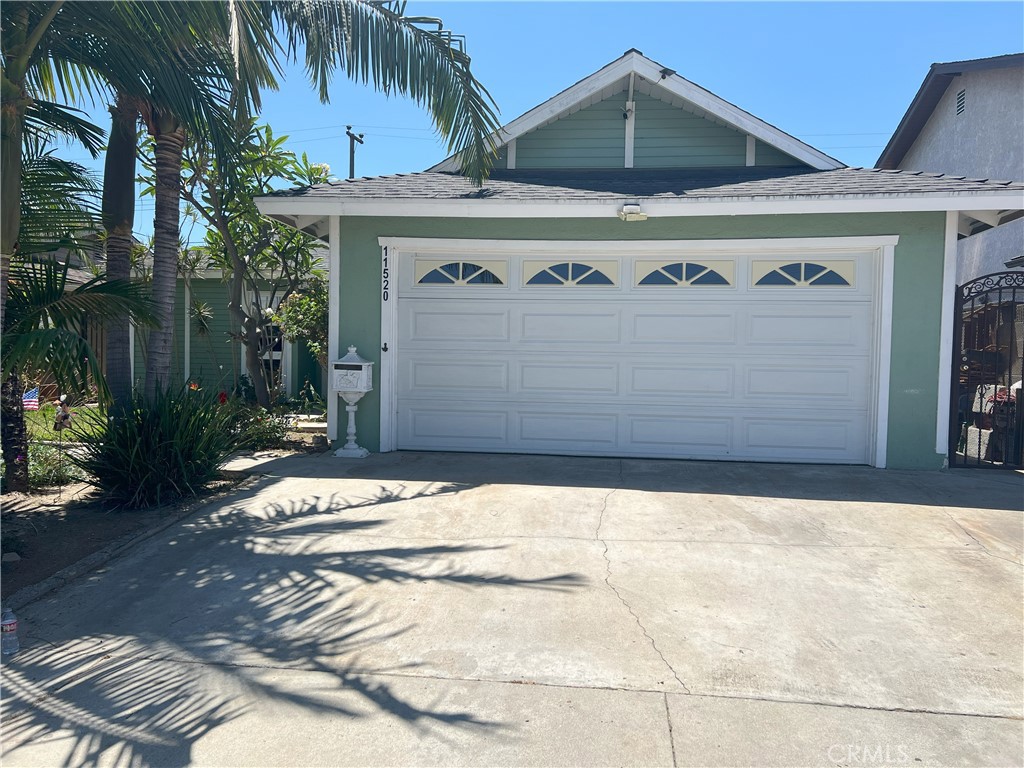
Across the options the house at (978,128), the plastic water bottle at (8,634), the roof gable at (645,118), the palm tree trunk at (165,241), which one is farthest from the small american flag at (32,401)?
the house at (978,128)

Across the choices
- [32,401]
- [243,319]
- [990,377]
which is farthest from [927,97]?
[32,401]

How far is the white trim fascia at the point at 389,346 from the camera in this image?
827 cm

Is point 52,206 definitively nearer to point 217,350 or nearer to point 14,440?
point 14,440

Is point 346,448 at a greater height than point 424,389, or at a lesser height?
→ lesser

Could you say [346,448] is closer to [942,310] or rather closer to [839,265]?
[839,265]

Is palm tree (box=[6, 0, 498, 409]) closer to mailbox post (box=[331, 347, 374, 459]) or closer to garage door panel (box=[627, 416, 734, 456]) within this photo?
mailbox post (box=[331, 347, 374, 459])

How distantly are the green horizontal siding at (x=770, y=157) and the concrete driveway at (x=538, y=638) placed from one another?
196 inches

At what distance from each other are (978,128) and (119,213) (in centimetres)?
1345

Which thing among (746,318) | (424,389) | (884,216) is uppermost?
(884,216)

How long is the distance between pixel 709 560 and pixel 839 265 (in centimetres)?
460

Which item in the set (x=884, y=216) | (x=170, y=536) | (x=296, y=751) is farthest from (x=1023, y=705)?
(x=884, y=216)

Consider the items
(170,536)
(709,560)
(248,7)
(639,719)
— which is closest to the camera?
(639,719)

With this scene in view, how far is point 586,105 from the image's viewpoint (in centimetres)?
936

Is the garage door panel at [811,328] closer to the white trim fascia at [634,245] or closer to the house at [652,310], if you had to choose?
the house at [652,310]
